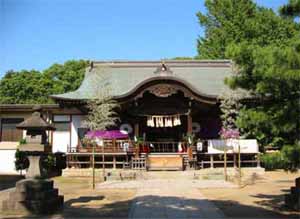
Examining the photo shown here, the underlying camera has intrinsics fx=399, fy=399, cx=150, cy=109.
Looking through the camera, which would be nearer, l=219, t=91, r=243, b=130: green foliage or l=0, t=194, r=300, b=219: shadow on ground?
l=0, t=194, r=300, b=219: shadow on ground

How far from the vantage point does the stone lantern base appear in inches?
363

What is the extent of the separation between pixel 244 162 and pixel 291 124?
11743mm

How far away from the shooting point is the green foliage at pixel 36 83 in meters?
40.8

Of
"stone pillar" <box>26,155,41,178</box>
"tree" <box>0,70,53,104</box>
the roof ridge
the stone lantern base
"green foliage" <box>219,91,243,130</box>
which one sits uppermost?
"tree" <box>0,70,53,104</box>

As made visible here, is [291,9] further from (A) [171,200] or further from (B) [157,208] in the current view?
(A) [171,200]

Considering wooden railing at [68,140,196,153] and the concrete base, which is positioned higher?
wooden railing at [68,140,196,153]

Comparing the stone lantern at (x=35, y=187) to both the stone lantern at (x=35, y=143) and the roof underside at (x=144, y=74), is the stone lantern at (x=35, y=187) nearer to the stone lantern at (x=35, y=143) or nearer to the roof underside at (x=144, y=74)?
the stone lantern at (x=35, y=143)

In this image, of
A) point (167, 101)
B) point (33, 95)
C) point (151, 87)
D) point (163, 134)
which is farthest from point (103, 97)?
point (33, 95)

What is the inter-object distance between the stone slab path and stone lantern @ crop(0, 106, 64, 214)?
1.99 metres

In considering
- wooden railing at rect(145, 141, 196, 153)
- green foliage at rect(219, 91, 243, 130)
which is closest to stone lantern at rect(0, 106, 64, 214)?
green foliage at rect(219, 91, 243, 130)

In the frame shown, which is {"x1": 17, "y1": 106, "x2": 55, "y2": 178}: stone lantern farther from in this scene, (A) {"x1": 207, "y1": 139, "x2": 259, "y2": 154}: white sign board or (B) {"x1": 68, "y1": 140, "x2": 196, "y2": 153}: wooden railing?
(A) {"x1": 207, "y1": 139, "x2": 259, "y2": 154}: white sign board

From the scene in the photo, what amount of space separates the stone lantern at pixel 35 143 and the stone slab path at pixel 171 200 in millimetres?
2631

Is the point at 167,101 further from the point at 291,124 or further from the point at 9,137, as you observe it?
the point at 291,124

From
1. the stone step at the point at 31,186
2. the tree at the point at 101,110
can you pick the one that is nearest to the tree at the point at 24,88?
the tree at the point at 101,110
